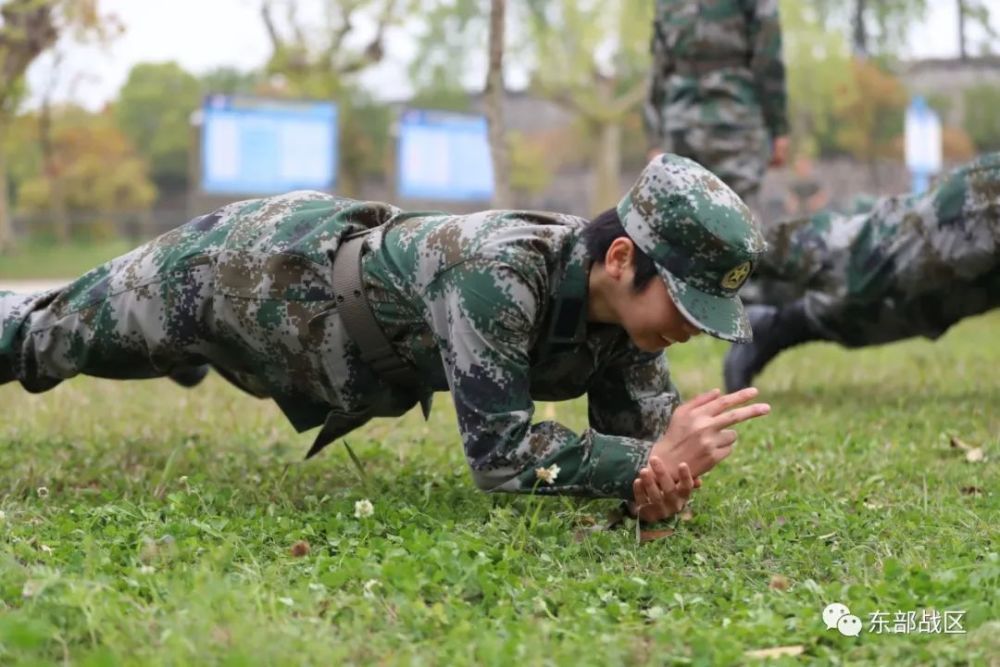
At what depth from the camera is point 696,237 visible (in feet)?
8.74

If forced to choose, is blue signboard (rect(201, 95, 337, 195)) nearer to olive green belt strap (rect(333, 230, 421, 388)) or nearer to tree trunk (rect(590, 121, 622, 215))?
olive green belt strap (rect(333, 230, 421, 388))

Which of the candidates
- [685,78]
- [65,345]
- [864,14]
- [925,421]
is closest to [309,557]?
[65,345]

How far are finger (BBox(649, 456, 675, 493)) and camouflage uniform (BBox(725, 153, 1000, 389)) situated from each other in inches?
85.3

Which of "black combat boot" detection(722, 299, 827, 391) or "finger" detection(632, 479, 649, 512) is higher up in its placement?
"finger" detection(632, 479, 649, 512)

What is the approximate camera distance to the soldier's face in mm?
2758

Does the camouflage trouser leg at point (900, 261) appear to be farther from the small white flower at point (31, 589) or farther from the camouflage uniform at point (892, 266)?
the small white flower at point (31, 589)

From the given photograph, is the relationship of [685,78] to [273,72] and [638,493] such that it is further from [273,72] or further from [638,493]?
[273,72]

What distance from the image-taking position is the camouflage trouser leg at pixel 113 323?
326 centimetres

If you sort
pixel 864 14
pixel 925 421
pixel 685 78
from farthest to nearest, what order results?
pixel 864 14 < pixel 685 78 < pixel 925 421

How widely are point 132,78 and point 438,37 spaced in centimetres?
1026

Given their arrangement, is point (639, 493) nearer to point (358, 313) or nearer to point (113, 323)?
point (358, 313)

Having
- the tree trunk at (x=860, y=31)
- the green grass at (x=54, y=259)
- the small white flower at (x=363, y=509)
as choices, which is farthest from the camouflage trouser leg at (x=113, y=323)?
the tree trunk at (x=860, y=31)

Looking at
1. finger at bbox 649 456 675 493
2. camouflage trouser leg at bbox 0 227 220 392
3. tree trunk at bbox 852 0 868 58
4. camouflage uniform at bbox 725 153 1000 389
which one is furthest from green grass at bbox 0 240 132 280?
tree trunk at bbox 852 0 868 58

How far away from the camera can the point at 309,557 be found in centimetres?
264
